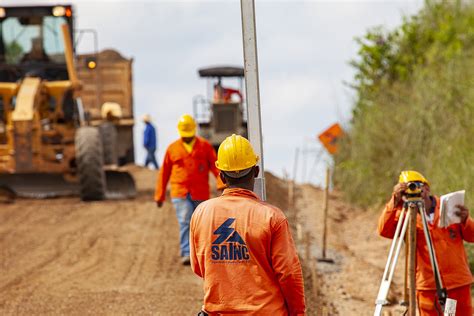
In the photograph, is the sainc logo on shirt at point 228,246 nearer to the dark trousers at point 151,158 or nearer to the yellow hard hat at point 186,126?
the yellow hard hat at point 186,126

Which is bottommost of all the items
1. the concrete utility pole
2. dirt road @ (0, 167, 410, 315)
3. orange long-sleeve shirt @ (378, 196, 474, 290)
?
dirt road @ (0, 167, 410, 315)

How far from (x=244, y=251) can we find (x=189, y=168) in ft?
23.1

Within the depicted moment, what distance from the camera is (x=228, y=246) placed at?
5.78 metres

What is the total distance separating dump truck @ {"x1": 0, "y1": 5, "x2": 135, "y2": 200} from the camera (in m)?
19.6

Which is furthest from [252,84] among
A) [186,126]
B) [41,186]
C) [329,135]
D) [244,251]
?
[41,186]

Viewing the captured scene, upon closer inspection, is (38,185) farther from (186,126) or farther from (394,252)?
(394,252)

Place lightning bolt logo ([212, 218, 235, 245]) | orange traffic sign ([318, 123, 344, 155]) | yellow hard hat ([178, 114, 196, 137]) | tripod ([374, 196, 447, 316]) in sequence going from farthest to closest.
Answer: orange traffic sign ([318, 123, 344, 155]) → yellow hard hat ([178, 114, 196, 137]) → tripod ([374, 196, 447, 316]) → lightning bolt logo ([212, 218, 235, 245])

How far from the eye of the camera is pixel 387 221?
27.2 ft

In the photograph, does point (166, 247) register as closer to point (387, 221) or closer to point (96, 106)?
point (387, 221)

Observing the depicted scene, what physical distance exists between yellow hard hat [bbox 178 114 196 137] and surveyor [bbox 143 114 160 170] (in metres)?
15.4

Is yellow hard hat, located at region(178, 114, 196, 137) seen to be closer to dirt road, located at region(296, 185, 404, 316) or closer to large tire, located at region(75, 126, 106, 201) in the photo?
dirt road, located at region(296, 185, 404, 316)

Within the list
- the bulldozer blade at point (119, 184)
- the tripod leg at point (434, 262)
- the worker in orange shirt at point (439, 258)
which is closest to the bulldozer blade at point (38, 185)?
the bulldozer blade at point (119, 184)

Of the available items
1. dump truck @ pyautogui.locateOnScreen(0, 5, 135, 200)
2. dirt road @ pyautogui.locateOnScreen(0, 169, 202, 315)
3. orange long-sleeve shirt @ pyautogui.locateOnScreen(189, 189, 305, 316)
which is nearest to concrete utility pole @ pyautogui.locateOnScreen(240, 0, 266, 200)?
orange long-sleeve shirt @ pyautogui.locateOnScreen(189, 189, 305, 316)

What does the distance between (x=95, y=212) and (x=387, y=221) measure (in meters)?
11.1
